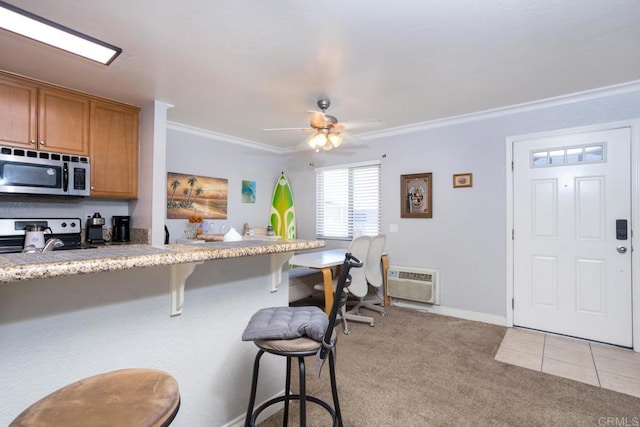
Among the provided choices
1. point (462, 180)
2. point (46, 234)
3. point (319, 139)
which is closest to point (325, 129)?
point (319, 139)

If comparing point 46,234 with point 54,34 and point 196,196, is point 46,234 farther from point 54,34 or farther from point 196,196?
point 54,34

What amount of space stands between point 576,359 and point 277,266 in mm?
2726

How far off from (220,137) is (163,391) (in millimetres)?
4180

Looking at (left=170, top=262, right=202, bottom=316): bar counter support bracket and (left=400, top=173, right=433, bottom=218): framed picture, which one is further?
(left=400, top=173, right=433, bottom=218): framed picture

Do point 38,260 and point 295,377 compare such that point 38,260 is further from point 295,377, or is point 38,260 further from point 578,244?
point 578,244

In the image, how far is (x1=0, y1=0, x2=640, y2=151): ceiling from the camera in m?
1.80

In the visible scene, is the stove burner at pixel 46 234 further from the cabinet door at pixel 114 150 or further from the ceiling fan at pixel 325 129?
the ceiling fan at pixel 325 129

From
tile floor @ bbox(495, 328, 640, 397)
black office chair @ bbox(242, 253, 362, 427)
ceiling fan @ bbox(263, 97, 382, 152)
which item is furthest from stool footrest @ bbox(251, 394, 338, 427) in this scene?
ceiling fan @ bbox(263, 97, 382, 152)

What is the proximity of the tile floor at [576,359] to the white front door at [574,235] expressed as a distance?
0.18m

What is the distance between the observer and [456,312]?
3.66m

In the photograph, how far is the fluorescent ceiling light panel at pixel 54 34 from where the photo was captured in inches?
65.7

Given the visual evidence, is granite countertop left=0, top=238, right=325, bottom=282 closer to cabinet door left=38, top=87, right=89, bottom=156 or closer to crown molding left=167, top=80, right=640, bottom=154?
Answer: cabinet door left=38, top=87, right=89, bottom=156

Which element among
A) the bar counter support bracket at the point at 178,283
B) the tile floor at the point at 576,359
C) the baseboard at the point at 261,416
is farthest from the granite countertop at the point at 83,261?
the tile floor at the point at 576,359

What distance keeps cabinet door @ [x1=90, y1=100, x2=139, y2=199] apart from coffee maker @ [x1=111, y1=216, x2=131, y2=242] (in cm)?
31
